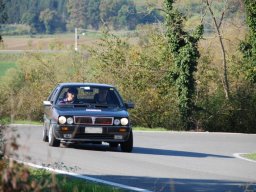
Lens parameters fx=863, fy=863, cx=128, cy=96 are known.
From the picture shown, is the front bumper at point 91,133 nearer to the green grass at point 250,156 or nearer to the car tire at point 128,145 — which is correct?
the car tire at point 128,145

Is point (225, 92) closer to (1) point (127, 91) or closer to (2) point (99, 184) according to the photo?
(1) point (127, 91)

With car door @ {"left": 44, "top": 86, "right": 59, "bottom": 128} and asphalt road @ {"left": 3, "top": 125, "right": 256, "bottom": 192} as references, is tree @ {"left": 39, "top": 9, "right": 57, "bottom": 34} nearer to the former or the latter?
asphalt road @ {"left": 3, "top": 125, "right": 256, "bottom": 192}

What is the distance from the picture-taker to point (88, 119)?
20016mm

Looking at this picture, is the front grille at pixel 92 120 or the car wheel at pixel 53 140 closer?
the front grille at pixel 92 120

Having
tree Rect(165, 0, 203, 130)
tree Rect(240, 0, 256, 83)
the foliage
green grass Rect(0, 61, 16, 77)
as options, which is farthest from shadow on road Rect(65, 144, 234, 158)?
green grass Rect(0, 61, 16, 77)

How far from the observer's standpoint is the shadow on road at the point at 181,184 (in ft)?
44.2

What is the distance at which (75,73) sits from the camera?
167 ft

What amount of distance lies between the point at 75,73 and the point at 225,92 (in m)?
10.1

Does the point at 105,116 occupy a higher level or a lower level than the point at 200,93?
higher

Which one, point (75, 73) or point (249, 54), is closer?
point (249, 54)

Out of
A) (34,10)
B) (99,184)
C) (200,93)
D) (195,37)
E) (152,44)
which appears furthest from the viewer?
(34,10)

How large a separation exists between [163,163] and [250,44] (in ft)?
63.2

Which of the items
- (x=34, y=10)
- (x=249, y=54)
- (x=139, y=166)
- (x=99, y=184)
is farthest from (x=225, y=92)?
(x=34, y=10)

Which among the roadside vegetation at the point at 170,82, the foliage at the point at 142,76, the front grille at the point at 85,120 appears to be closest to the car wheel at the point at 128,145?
the front grille at the point at 85,120
